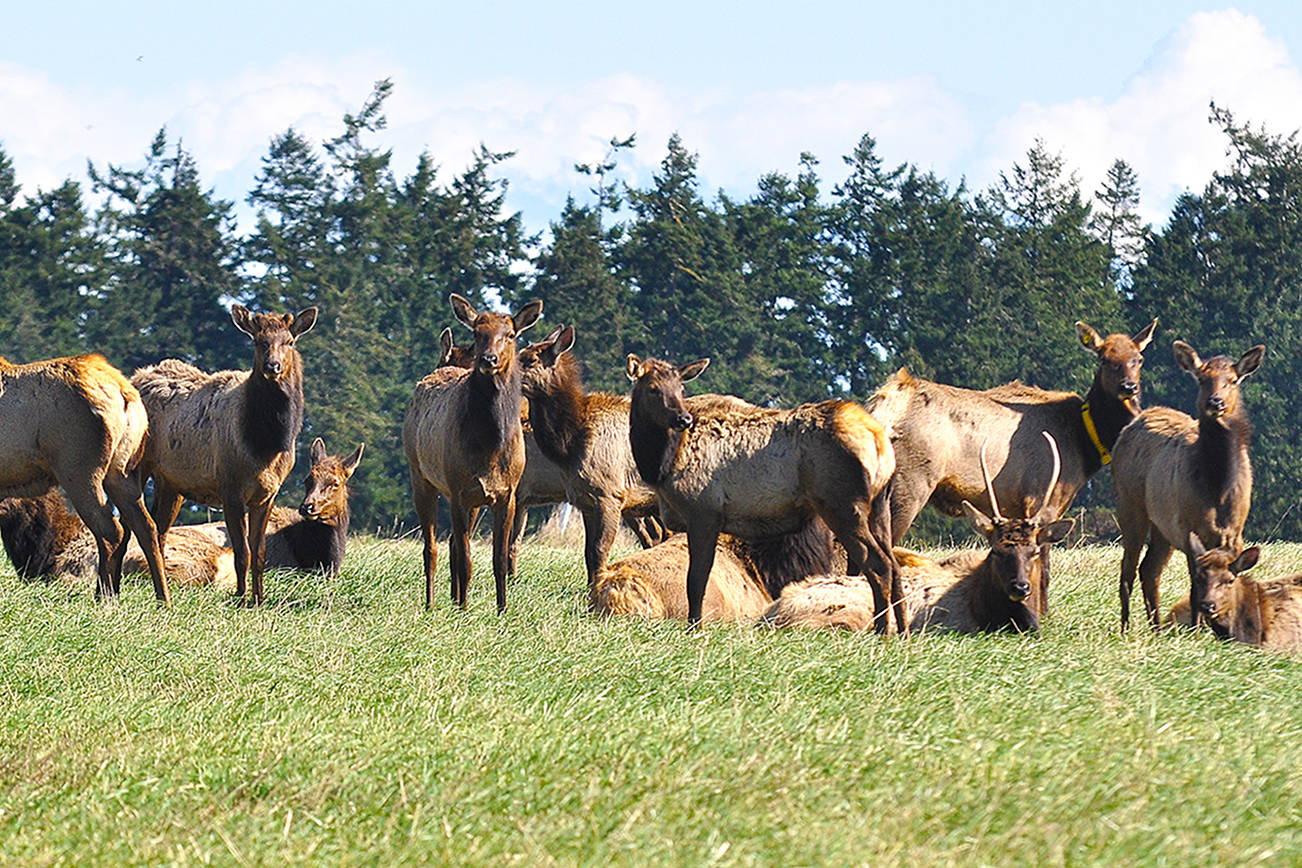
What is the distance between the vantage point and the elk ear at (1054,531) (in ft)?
31.4

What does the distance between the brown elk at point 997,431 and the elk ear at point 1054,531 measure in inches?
71.8

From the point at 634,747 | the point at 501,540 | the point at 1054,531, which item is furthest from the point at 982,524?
the point at 634,747

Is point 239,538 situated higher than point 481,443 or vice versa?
point 481,443

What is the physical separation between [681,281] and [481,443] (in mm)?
33976

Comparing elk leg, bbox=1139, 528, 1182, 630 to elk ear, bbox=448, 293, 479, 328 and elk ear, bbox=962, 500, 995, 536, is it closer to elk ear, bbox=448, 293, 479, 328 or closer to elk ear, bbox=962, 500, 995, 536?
elk ear, bbox=962, 500, 995, 536

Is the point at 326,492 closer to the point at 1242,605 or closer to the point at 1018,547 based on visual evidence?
the point at 1018,547

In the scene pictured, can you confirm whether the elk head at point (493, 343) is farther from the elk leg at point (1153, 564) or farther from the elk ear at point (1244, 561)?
the elk ear at point (1244, 561)

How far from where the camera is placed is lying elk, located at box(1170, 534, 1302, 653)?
934 centimetres

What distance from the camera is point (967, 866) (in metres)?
4.67

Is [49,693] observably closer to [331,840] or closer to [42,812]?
[42,812]

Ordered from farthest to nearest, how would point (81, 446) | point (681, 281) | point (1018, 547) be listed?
point (681, 281), point (81, 446), point (1018, 547)

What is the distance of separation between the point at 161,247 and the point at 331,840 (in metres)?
41.3

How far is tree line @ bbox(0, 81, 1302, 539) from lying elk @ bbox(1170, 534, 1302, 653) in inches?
1200

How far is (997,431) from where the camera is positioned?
12438mm
